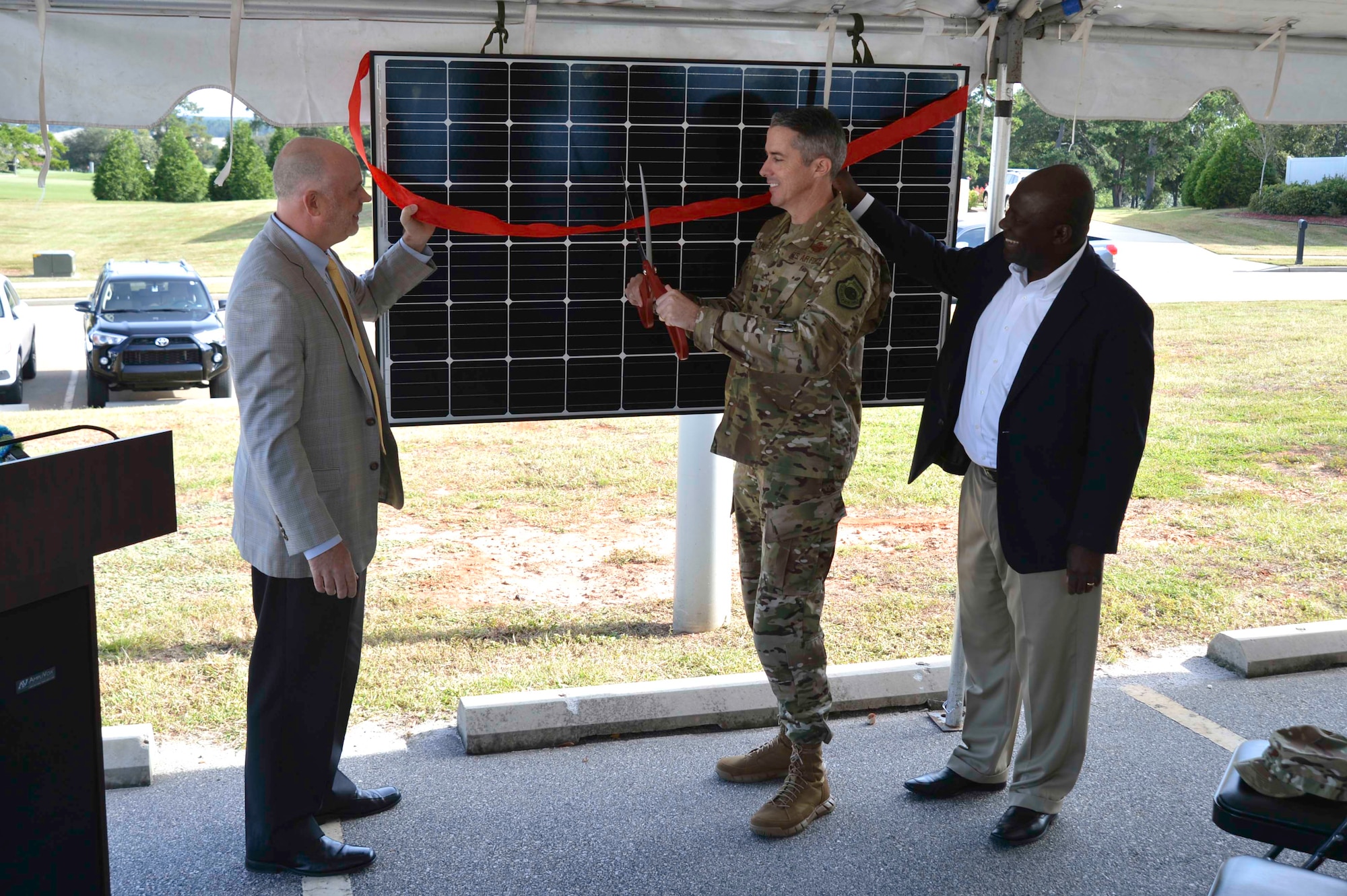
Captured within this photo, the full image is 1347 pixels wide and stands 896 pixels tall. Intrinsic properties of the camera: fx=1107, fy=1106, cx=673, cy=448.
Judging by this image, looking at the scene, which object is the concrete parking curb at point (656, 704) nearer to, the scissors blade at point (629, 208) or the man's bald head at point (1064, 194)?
the scissors blade at point (629, 208)

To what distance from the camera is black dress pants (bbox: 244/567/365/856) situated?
10.8ft

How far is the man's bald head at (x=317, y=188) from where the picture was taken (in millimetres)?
3148

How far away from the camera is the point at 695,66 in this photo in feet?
13.2

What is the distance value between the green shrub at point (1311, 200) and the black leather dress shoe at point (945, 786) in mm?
35099

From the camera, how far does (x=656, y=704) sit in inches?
179

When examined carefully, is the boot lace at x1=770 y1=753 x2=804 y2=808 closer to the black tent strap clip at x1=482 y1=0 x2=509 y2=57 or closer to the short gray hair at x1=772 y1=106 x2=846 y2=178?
the short gray hair at x1=772 y1=106 x2=846 y2=178

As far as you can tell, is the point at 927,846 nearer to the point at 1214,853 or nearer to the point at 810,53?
the point at 1214,853

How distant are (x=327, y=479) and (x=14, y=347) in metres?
12.4

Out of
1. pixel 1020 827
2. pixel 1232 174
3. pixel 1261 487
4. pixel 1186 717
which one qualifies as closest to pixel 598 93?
pixel 1020 827

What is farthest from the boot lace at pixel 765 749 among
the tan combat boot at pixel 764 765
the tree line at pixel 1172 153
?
the tree line at pixel 1172 153

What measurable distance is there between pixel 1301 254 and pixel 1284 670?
81.1ft

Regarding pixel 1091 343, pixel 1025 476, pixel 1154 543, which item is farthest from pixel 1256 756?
pixel 1154 543

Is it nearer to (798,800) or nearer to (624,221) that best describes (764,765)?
(798,800)

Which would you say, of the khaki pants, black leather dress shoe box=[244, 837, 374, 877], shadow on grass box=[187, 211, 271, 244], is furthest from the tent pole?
shadow on grass box=[187, 211, 271, 244]
